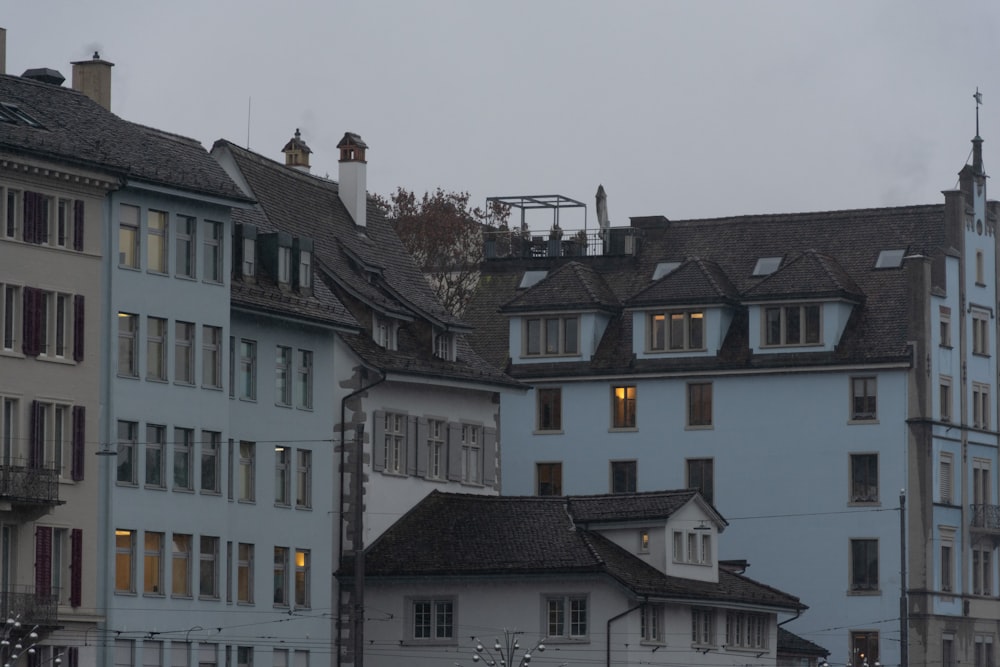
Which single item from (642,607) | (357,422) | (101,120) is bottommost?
(642,607)

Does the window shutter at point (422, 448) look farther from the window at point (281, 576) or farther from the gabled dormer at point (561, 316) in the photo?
the gabled dormer at point (561, 316)

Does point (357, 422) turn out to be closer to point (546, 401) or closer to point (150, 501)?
point (150, 501)

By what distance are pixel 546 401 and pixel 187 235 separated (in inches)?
1477

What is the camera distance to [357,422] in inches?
3597

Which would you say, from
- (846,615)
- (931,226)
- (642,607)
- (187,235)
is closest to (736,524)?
(846,615)

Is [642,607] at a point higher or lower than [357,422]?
lower

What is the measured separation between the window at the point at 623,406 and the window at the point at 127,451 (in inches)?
1546

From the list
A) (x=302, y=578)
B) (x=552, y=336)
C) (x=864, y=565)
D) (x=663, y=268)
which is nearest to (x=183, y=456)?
(x=302, y=578)

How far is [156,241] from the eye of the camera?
80.8m

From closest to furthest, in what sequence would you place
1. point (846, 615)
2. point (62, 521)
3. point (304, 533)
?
point (62, 521) < point (304, 533) < point (846, 615)

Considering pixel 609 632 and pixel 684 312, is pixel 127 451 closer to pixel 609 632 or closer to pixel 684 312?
pixel 609 632

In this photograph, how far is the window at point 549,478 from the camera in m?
116

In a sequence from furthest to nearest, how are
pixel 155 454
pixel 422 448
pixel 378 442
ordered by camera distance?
pixel 422 448, pixel 378 442, pixel 155 454

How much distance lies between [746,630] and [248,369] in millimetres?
21434
